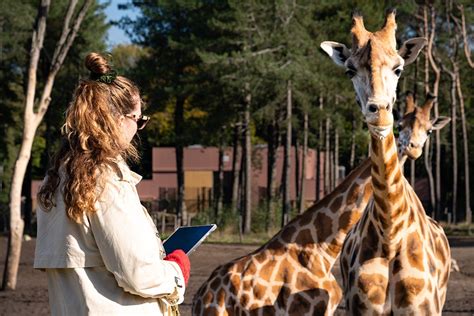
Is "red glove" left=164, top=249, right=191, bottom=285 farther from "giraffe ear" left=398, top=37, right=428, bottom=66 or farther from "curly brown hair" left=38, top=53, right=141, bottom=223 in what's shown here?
"giraffe ear" left=398, top=37, right=428, bottom=66

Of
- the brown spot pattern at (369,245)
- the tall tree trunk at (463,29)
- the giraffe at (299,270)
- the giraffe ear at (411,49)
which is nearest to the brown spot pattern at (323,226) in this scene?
the giraffe at (299,270)

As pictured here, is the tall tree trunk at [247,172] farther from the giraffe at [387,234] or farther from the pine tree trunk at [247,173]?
the giraffe at [387,234]

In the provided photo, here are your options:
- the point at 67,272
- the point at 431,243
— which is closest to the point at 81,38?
the point at 431,243

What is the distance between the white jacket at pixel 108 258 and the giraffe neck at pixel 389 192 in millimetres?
2816

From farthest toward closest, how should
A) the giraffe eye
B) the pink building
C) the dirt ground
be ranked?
the pink building, the dirt ground, the giraffe eye

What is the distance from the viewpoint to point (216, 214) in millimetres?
38750

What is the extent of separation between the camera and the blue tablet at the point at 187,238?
14.3 ft

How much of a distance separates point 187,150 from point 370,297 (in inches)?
1974

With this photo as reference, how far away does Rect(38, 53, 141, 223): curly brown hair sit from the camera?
367cm

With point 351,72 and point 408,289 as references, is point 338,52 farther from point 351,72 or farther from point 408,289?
point 408,289

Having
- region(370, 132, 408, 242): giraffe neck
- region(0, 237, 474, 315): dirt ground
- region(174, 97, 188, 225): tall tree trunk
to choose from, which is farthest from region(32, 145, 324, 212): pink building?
region(370, 132, 408, 242): giraffe neck

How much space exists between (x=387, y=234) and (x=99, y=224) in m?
3.32

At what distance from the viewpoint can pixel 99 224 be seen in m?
3.63

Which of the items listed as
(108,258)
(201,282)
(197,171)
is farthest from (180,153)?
(108,258)
